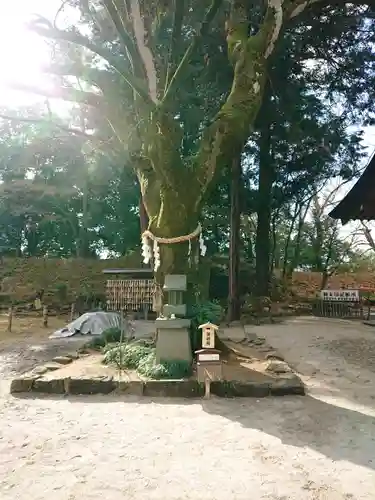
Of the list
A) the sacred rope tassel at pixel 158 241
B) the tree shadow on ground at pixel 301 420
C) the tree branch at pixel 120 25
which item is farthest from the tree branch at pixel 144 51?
the tree shadow on ground at pixel 301 420

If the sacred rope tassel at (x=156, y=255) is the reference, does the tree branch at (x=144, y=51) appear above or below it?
above

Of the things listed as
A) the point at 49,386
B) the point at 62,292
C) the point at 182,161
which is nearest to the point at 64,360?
the point at 49,386

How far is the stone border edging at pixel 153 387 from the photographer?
4.89m

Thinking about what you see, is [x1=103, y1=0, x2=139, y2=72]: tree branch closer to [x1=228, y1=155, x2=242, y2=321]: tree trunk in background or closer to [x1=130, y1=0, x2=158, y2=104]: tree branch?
[x1=130, y1=0, x2=158, y2=104]: tree branch

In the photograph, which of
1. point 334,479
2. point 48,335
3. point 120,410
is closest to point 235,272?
point 48,335

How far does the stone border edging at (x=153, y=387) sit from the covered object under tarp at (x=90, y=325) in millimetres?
5161

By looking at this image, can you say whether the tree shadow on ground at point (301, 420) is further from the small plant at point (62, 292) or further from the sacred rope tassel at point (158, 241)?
the small plant at point (62, 292)

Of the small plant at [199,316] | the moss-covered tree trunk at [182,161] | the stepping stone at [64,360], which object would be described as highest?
the moss-covered tree trunk at [182,161]

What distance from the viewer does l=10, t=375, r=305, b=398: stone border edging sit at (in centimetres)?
489

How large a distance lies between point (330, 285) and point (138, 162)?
13984mm

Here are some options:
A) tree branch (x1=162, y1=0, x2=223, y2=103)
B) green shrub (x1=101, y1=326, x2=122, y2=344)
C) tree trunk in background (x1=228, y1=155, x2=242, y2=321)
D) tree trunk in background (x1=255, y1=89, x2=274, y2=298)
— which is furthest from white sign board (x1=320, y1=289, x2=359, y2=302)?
tree branch (x1=162, y1=0, x2=223, y2=103)

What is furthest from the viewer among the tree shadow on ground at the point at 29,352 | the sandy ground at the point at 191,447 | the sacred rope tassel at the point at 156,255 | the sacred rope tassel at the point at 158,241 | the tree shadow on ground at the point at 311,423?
the tree shadow on ground at the point at 29,352

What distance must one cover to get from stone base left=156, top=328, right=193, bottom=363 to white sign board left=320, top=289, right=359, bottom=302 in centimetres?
922

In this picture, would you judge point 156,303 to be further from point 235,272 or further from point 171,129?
point 235,272
